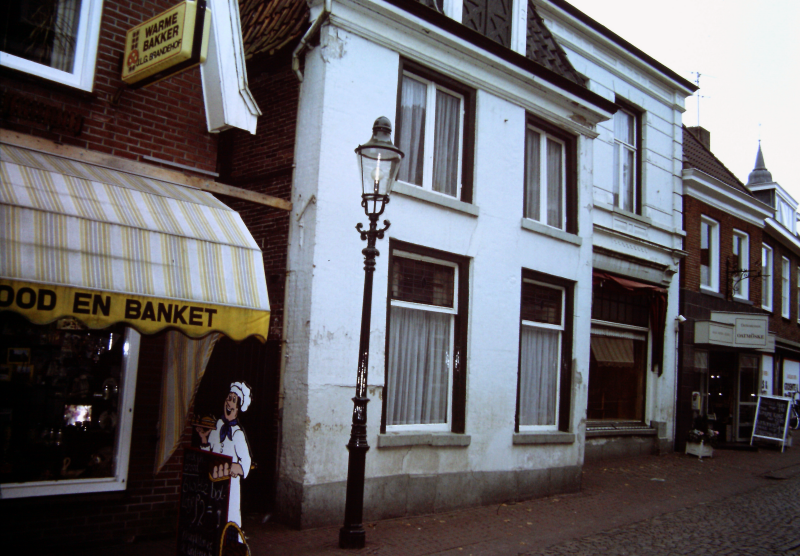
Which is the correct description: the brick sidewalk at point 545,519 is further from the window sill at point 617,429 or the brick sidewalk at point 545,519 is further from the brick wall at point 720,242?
the brick wall at point 720,242

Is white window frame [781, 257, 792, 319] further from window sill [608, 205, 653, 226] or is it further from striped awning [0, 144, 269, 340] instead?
striped awning [0, 144, 269, 340]

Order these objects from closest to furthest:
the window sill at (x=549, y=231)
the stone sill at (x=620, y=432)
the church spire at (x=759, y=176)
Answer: the window sill at (x=549, y=231)
the stone sill at (x=620, y=432)
the church spire at (x=759, y=176)

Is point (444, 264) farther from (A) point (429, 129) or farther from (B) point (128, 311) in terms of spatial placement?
(B) point (128, 311)

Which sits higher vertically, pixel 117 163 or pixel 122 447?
pixel 117 163

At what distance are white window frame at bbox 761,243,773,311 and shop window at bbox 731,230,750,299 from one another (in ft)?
7.64

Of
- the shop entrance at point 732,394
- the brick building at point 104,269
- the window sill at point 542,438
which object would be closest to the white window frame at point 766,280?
the shop entrance at point 732,394

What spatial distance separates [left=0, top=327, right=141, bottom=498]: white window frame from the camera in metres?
6.25

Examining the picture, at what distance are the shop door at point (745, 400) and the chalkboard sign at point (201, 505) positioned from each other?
18.5m

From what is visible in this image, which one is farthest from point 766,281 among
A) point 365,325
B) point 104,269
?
point 104,269

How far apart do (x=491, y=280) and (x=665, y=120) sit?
987cm

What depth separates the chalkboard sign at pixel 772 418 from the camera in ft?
60.0

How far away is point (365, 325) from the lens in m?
7.01

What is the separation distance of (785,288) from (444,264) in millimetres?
21129

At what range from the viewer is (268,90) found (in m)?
9.35
